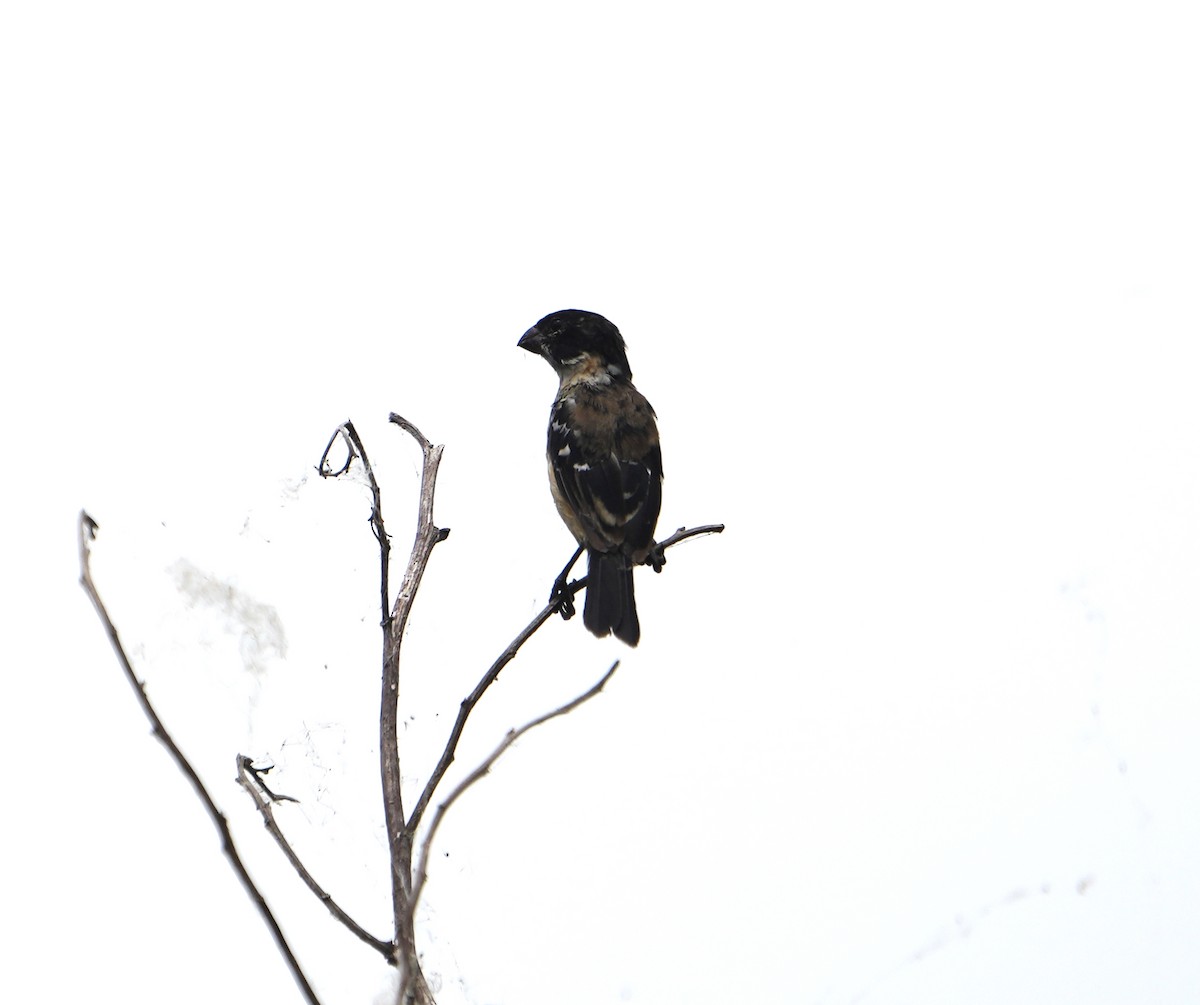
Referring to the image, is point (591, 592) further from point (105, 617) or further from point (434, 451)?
point (105, 617)

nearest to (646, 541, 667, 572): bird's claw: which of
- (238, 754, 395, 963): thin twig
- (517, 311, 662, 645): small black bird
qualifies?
(517, 311, 662, 645): small black bird

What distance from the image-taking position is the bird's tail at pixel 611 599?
7.41 ft

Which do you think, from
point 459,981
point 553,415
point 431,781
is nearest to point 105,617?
point 431,781

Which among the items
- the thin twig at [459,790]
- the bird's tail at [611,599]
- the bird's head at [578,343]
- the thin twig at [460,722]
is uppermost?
the bird's head at [578,343]

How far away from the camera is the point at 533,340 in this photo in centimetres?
276

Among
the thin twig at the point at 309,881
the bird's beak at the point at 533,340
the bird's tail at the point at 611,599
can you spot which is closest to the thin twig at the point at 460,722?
the thin twig at the point at 309,881

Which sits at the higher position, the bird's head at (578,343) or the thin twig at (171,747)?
the bird's head at (578,343)

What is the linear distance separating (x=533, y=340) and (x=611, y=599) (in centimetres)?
74

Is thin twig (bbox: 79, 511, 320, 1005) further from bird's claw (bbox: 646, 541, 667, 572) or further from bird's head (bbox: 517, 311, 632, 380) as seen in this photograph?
bird's head (bbox: 517, 311, 632, 380)

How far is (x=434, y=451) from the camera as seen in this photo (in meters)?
1.58

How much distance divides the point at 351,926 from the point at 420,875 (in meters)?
0.40

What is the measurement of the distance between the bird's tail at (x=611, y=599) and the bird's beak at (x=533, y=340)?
0.58m

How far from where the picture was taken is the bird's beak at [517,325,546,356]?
2760mm

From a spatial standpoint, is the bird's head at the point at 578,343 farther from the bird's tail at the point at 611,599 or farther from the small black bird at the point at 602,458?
the bird's tail at the point at 611,599
